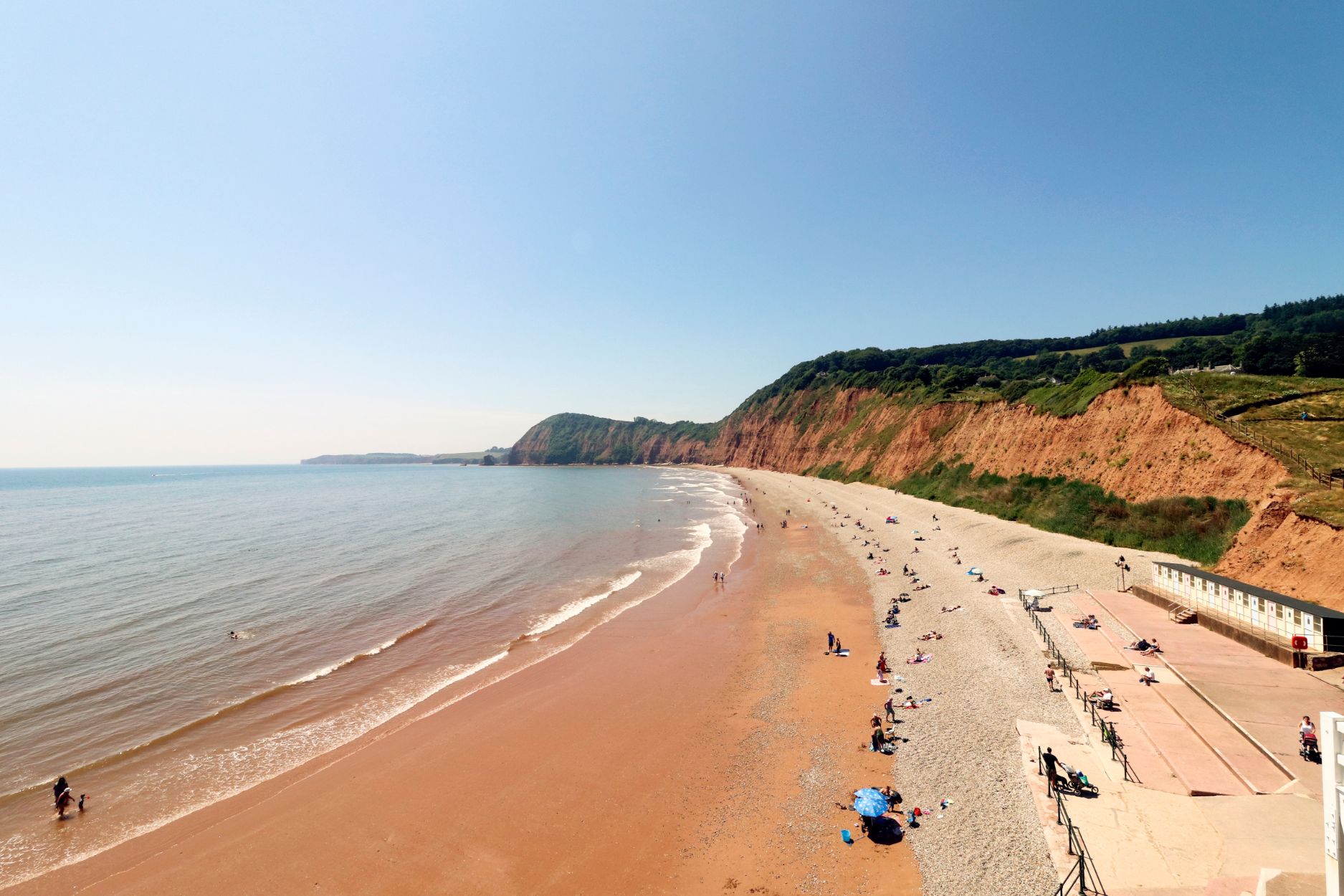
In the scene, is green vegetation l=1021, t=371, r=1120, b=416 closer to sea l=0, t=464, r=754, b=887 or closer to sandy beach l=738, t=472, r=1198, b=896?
sandy beach l=738, t=472, r=1198, b=896

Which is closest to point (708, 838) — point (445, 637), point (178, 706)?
point (445, 637)

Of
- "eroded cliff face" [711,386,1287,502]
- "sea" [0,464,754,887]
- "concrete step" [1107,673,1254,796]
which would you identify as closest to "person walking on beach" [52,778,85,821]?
"sea" [0,464,754,887]

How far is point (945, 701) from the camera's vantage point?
1823 cm

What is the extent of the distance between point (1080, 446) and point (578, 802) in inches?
1791

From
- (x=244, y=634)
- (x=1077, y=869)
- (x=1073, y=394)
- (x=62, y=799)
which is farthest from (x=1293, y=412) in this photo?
(x=244, y=634)

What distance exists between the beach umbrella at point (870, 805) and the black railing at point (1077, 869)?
3.29 meters

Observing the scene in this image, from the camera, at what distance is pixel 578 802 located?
14789 millimetres

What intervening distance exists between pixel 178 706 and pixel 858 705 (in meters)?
24.6

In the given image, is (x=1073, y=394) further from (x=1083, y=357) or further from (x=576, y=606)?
(x=1083, y=357)

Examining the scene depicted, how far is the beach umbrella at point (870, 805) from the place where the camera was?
40.7 ft

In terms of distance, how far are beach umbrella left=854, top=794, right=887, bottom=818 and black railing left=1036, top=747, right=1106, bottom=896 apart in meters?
3.29

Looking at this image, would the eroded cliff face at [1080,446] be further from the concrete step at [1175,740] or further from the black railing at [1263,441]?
the concrete step at [1175,740]

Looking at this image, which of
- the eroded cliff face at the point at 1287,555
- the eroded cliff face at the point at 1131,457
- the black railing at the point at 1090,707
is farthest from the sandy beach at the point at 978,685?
the eroded cliff face at the point at 1131,457

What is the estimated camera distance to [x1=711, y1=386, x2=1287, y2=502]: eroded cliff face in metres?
30.3
